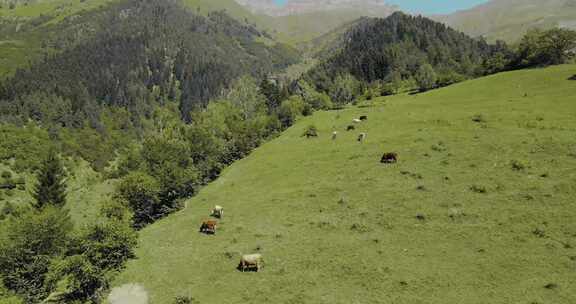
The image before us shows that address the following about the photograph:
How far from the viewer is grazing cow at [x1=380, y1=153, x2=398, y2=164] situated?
4747 cm

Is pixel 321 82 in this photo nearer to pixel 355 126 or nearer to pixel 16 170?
pixel 355 126

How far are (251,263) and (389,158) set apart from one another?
27439 mm

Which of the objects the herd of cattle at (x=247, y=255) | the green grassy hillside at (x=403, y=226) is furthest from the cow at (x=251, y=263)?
the green grassy hillside at (x=403, y=226)

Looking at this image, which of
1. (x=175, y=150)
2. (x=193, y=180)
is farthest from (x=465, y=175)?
(x=175, y=150)

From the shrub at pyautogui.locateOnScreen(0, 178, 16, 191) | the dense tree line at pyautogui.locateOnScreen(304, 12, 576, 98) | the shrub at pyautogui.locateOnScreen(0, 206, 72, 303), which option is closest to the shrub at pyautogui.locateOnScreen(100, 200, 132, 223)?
the shrub at pyautogui.locateOnScreen(0, 206, 72, 303)

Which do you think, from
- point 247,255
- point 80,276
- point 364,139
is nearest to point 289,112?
point 364,139

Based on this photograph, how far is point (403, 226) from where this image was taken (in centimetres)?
3041

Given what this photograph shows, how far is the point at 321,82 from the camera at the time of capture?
191 m

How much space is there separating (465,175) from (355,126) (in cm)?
4097

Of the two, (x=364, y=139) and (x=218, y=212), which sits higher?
(x=364, y=139)

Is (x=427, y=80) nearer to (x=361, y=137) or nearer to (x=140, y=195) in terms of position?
(x=361, y=137)

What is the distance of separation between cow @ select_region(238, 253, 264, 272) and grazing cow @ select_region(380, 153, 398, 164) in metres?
26.1

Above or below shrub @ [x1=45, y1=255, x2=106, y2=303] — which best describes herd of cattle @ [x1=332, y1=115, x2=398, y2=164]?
above

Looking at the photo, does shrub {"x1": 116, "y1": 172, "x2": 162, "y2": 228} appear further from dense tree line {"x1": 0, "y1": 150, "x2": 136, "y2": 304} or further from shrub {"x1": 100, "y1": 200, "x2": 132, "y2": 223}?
dense tree line {"x1": 0, "y1": 150, "x2": 136, "y2": 304}
